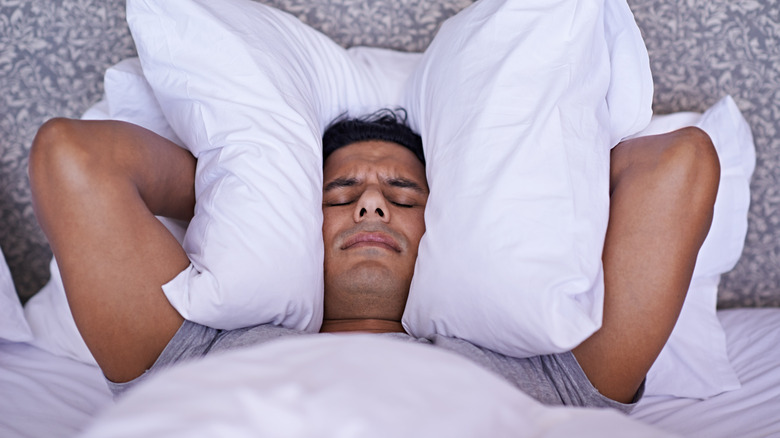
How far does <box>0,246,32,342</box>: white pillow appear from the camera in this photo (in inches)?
46.8

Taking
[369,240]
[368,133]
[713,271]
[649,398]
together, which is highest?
[368,133]

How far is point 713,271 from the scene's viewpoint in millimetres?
1234

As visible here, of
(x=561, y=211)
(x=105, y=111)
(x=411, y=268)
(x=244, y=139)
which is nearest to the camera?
(x=561, y=211)

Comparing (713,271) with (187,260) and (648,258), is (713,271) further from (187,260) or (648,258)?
(187,260)

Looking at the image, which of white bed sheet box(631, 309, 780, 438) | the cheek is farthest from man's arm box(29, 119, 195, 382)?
white bed sheet box(631, 309, 780, 438)

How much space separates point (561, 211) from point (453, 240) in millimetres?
160

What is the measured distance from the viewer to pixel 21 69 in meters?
1.37

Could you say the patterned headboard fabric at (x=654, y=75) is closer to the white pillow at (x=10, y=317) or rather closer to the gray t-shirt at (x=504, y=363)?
the white pillow at (x=10, y=317)

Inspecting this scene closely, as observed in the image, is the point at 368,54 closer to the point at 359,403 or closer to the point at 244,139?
the point at 244,139

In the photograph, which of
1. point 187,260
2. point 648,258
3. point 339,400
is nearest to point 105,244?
point 187,260

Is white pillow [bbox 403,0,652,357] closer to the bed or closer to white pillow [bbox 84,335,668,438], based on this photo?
white pillow [bbox 84,335,668,438]

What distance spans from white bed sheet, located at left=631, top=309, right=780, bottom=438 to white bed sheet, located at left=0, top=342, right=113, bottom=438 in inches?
36.2

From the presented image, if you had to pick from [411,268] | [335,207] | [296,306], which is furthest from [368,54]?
[296,306]

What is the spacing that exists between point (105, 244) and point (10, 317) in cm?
45
